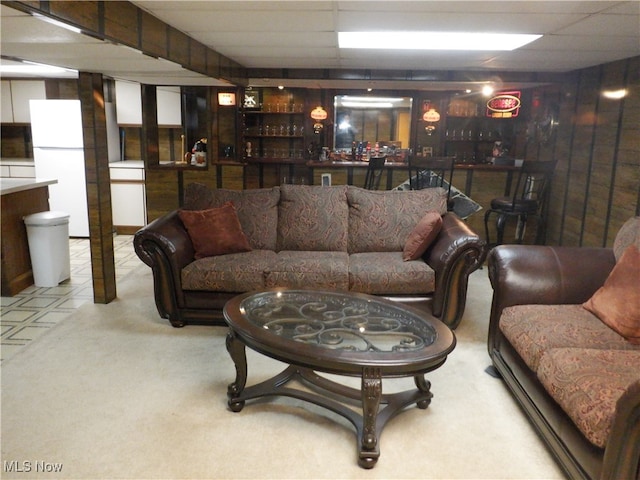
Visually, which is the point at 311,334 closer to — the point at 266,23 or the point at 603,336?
the point at 603,336

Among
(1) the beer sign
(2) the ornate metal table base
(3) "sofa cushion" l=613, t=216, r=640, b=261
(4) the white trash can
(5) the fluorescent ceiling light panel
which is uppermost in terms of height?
(5) the fluorescent ceiling light panel

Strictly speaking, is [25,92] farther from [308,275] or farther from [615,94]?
[615,94]

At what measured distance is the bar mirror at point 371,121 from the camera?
31.0 ft

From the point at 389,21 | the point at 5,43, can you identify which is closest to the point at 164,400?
the point at 5,43

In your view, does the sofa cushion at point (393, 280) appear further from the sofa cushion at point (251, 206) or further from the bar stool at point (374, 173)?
the bar stool at point (374, 173)

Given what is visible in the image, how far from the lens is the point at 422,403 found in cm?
264

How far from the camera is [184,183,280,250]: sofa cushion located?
418 cm

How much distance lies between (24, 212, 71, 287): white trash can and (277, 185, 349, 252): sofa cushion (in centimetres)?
212

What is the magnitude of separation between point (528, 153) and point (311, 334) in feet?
18.3

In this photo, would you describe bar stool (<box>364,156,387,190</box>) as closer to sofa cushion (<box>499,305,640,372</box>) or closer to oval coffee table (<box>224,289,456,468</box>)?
oval coffee table (<box>224,289,456,468</box>)

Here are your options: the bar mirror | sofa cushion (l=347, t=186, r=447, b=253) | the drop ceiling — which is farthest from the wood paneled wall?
the bar mirror

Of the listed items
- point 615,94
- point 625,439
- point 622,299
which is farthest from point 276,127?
point 625,439

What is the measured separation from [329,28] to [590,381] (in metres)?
2.63

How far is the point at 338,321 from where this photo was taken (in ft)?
8.56
